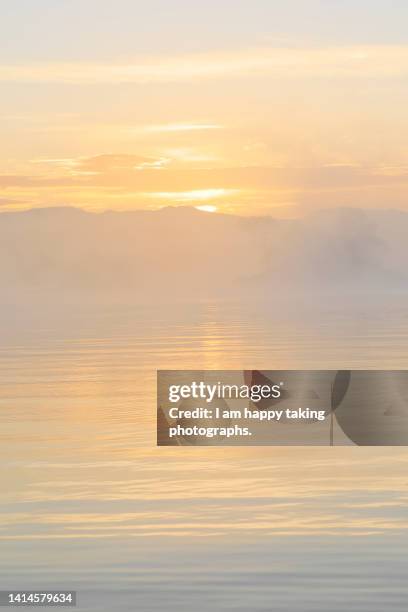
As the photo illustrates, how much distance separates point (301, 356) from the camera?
6519cm

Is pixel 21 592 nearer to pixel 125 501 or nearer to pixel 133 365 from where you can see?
pixel 125 501

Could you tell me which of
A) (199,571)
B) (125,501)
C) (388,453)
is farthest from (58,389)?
(199,571)

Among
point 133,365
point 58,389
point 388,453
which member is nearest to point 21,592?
point 388,453

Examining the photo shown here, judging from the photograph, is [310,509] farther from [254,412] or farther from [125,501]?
[254,412]

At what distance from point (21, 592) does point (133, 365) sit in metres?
40.8

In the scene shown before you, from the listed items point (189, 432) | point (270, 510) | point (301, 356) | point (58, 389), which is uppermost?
point (301, 356)

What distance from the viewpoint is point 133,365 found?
60.1 m

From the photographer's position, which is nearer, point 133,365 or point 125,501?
point 125,501

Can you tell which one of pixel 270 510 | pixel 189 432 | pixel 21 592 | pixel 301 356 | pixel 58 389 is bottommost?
pixel 21 592

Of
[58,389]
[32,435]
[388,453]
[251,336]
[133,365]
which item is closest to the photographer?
[388,453]

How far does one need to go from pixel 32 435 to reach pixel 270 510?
471 inches

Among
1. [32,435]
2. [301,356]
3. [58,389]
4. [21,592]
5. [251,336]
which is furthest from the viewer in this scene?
[251,336]

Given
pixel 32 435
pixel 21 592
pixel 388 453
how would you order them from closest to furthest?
pixel 21 592, pixel 388 453, pixel 32 435

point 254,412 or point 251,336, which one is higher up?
point 251,336
